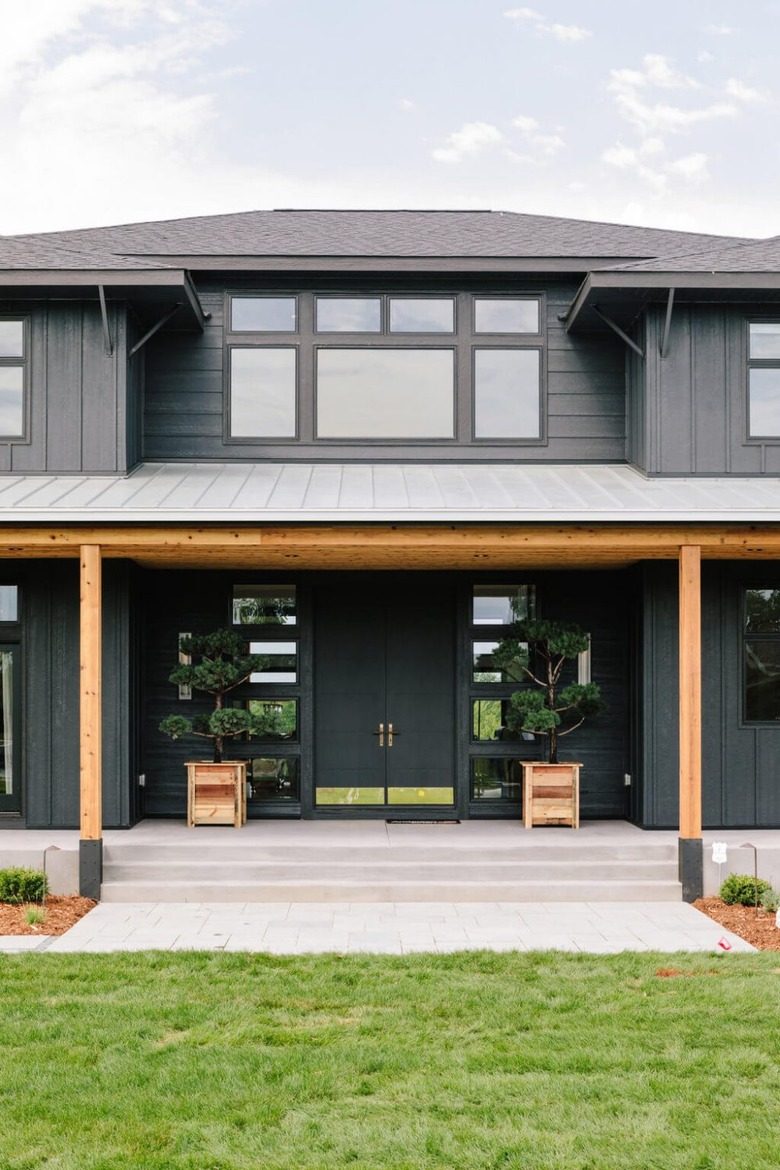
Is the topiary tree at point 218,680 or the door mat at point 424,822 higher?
the topiary tree at point 218,680

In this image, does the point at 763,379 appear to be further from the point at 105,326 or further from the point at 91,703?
the point at 91,703

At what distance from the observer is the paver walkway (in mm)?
6660

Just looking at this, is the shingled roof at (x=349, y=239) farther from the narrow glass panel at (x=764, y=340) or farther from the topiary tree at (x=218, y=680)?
the topiary tree at (x=218, y=680)

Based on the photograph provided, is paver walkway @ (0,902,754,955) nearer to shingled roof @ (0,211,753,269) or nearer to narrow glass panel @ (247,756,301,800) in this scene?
narrow glass panel @ (247,756,301,800)

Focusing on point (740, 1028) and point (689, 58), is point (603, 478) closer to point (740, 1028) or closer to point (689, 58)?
point (740, 1028)

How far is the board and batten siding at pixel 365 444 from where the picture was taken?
10.1 m

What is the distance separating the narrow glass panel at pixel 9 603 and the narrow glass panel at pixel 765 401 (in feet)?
22.5

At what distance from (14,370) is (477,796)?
19.2ft

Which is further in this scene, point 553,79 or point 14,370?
point 553,79

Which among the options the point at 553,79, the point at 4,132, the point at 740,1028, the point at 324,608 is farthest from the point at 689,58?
the point at 740,1028

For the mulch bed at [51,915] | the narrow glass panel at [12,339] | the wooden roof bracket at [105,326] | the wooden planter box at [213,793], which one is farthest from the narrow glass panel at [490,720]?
the narrow glass panel at [12,339]

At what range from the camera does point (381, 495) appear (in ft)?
28.3

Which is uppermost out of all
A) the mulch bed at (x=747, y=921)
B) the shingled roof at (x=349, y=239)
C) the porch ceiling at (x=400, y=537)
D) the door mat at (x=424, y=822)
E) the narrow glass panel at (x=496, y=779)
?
the shingled roof at (x=349, y=239)

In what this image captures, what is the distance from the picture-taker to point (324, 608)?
10.2m
